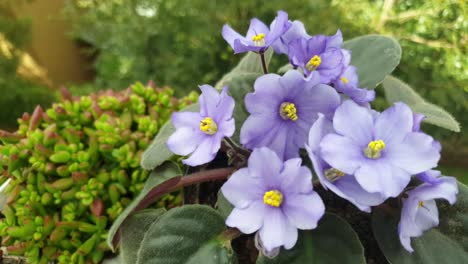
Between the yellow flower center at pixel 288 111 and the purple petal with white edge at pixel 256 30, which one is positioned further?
the purple petal with white edge at pixel 256 30

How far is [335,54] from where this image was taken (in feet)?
1.89

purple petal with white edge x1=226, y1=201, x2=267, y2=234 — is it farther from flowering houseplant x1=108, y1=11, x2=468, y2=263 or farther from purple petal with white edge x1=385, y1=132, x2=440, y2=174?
purple petal with white edge x1=385, y1=132, x2=440, y2=174

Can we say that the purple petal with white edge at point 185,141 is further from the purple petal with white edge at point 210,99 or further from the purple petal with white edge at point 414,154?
the purple petal with white edge at point 414,154

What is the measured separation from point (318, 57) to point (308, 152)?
18 centimetres

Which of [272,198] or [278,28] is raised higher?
[278,28]

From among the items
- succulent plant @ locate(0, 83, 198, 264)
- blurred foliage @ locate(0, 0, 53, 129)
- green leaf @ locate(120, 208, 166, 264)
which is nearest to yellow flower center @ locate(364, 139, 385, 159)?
green leaf @ locate(120, 208, 166, 264)

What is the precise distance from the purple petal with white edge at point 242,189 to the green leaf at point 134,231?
19 centimetres

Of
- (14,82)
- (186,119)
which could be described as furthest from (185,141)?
(14,82)

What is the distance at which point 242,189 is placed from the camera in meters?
0.48

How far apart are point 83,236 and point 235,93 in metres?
0.39

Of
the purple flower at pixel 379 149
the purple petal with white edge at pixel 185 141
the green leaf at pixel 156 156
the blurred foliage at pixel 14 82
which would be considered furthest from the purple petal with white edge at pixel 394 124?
the blurred foliage at pixel 14 82

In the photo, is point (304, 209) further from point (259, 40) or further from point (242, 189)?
point (259, 40)

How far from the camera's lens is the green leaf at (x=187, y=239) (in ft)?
1.81

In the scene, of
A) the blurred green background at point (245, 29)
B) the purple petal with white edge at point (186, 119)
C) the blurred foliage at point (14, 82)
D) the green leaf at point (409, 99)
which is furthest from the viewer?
the blurred foliage at point (14, 82)
